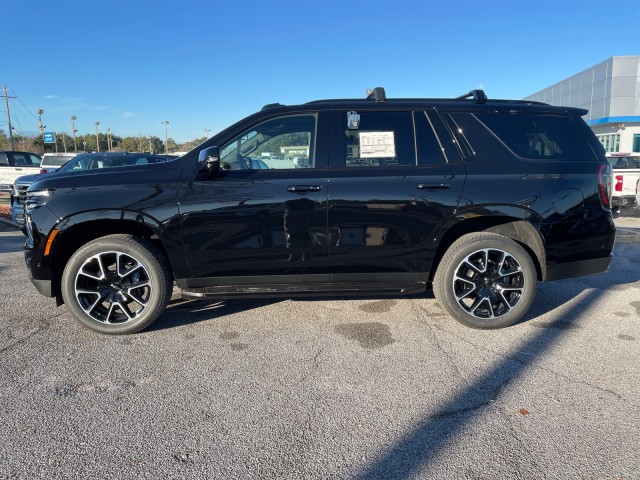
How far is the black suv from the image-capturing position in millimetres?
3635

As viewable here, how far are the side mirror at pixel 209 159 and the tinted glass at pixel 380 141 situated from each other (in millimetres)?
1097

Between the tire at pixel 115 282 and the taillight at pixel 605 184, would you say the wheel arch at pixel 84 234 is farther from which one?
the taillight at pixel 605 184

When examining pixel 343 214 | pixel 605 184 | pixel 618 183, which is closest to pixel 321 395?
pixel 343 214

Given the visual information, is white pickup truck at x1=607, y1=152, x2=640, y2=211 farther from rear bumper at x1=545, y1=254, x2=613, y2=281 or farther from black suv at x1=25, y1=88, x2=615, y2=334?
black suv at x1=25, y1=88, x2=615, y2=334

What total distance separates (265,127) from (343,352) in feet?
6.67

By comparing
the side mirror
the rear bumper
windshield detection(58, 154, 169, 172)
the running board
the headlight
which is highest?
windshield detection(58, 154, 169, 172)

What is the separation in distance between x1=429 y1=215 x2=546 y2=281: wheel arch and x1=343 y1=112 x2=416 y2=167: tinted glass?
76 centimetres

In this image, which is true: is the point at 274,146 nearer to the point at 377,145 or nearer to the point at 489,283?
the point at 377,145

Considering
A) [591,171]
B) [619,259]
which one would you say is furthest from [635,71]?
[591,171]

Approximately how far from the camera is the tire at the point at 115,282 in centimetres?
366

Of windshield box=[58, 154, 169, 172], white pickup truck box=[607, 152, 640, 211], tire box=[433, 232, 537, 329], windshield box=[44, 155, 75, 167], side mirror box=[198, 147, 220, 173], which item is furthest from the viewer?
windshield box=[44, 155, 75, 167]

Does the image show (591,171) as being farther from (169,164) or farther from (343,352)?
(169,164)

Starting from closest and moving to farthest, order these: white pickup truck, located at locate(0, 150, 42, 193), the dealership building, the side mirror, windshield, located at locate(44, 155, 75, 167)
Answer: the side mirror → white pickup truck, located at locate(0, 150, 42, 193) → windshield, located at locate(44, 155, 75, 167) → the dealership building

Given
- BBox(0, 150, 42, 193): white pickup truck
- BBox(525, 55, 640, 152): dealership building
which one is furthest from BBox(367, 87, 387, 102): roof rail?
BBox(525, 55, 640, 152): dealership building
